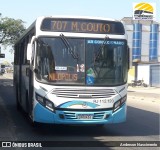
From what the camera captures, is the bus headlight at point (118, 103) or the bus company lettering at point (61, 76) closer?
the bus company lettering at point (61, 76)

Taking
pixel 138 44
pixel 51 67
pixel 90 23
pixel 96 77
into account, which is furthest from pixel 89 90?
pixel 138 44

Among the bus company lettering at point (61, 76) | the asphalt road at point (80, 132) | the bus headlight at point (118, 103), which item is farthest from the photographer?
the bus headlight at point (118, 103)

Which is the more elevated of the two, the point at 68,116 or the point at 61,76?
the point at 61,76

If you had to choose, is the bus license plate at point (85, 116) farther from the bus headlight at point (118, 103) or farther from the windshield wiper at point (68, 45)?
the windshield wiper at point (68, 45)

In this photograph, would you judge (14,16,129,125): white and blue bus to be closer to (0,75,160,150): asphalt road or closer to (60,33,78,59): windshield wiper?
(60,33,78,59): windshield wiper

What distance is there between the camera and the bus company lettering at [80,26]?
1198cm

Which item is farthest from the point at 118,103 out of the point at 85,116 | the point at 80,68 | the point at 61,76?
the point at 61,76

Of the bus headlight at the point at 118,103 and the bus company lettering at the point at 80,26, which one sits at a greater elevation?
the bus company lettering at the point at 80,26

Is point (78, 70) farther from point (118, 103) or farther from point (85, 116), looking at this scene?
point (118, 103)

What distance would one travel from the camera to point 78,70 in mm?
11656

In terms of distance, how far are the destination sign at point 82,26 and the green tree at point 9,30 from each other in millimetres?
58608

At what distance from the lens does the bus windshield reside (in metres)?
11.6

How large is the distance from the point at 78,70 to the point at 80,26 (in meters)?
1.28

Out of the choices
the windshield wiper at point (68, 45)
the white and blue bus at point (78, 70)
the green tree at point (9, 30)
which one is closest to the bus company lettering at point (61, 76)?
the white and blue bus at point (78, 70)
